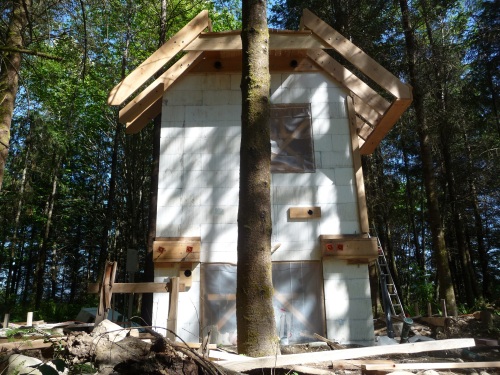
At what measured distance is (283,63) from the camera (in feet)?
38.6

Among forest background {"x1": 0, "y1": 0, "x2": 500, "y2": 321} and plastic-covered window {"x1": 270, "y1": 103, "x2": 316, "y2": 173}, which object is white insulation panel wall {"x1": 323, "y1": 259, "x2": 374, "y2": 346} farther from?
forest background {"x1": 0, "y1": 0, "x2": 500, "y2": 321}

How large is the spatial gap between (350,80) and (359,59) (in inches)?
25.3

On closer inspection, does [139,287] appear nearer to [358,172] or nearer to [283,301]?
[283,301]

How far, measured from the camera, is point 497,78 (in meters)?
19.0

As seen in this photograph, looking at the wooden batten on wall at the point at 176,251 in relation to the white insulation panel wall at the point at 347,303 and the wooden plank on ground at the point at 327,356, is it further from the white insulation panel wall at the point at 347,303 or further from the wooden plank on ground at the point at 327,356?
the wooden plank on ground at the point at 327,356

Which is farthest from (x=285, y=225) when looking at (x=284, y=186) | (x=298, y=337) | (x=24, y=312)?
(x=24, y=312)

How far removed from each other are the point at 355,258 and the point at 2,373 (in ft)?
25.3

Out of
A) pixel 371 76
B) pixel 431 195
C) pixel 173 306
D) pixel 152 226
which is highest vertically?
pixel 371 76

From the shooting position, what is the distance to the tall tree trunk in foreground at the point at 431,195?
1282cm

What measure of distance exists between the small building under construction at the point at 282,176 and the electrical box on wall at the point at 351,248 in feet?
0.07

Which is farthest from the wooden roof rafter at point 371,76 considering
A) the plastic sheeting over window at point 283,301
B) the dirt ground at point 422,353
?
the dirt ground at point 422,353

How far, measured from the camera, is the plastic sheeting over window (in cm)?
995

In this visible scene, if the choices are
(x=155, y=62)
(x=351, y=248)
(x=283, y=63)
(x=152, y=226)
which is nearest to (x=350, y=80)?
(x=283, y=63)

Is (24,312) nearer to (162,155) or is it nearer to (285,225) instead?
(162,155)
